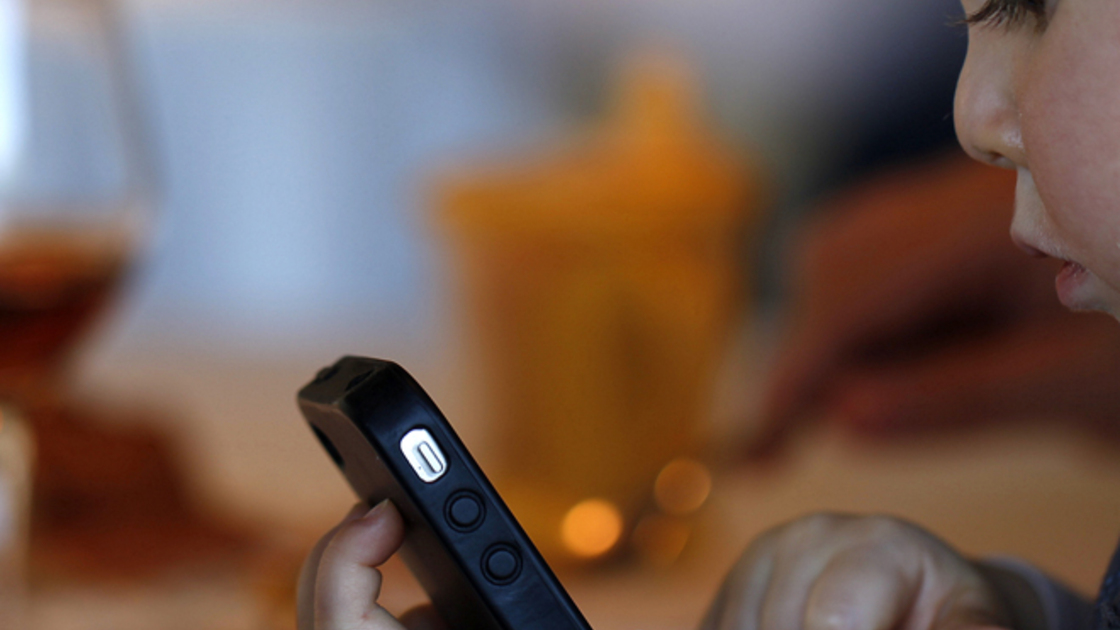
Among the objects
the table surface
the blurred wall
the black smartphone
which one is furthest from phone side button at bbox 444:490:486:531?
the blurred wall

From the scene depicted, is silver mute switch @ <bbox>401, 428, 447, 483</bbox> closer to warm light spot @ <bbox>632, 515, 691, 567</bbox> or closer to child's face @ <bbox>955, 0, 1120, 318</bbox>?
child's face @ <bbox>955, 0, 1120, 318</bbox>

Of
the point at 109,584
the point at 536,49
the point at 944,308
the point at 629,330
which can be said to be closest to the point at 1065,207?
the point at 629,330

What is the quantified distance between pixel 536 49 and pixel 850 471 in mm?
1054

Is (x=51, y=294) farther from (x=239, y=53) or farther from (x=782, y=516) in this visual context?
(x=239, y=53)

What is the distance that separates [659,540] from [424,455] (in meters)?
0.25

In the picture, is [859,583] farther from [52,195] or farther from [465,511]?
[52,195]

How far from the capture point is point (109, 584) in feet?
1.35

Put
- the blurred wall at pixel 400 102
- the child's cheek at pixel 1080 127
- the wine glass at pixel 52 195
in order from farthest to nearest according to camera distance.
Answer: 1. the blurred wall at pixel 400 102
2. the wine glass at pixel 52 195
3. the child's cheek at pixel 1080 127

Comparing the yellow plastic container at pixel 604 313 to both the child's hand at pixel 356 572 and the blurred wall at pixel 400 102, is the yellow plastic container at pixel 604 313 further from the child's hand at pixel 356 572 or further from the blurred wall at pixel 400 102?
the blurred wall at pixel 400 102

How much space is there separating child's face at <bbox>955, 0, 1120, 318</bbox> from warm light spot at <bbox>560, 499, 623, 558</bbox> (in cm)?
23

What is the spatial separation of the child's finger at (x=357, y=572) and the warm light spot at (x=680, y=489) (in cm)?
22

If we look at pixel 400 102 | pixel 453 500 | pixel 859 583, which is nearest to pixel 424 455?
pixel 453 500

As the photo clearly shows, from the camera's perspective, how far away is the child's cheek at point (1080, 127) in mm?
191

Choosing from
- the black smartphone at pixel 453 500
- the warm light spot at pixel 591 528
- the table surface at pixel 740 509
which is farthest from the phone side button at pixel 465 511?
the warm light spot at pixel 591 528
